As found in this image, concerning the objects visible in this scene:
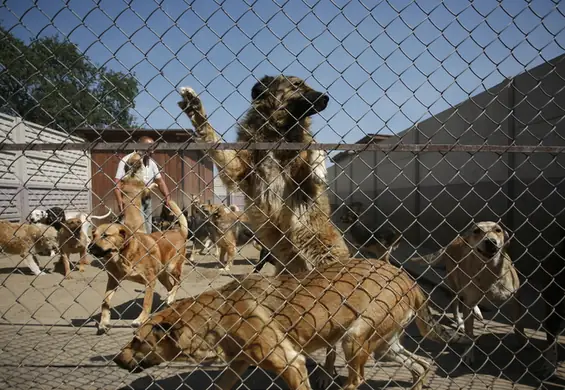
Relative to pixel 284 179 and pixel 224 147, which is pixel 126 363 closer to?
pixel 224 147

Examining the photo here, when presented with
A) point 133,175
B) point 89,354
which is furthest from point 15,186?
point 89,354

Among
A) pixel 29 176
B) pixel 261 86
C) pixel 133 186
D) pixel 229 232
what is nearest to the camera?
pixel 261 86

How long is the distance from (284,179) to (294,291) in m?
1.13

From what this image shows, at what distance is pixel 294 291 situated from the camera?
117 inches

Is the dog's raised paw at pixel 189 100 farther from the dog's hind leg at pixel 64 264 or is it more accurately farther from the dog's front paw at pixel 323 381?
the dog's hind leg at pixel 64 264

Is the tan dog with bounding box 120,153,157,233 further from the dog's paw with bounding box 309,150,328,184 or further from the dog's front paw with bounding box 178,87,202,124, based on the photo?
the dog's paw with bounding box 309,150,328,184

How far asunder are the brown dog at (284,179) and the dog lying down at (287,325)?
21.3 inches

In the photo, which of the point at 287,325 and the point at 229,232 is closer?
the point at 287,325

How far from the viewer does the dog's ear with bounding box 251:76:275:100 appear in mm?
3850

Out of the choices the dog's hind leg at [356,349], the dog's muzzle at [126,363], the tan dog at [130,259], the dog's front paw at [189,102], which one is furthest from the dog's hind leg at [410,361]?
the dog's front paw at [189,102]

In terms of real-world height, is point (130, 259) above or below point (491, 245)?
above

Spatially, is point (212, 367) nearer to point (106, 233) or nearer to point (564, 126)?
point (106, 233)

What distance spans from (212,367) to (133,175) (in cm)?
301

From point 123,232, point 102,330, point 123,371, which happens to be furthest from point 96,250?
point 123,371
